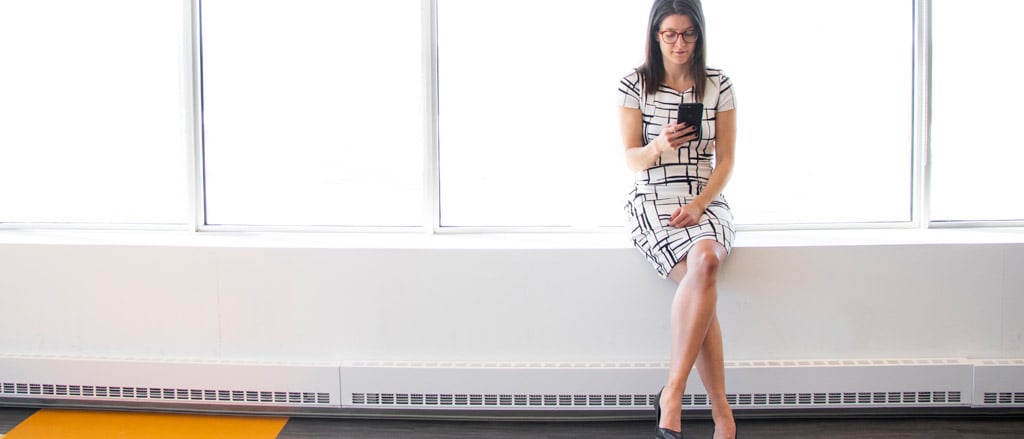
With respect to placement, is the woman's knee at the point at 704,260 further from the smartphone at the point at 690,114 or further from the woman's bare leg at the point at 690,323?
the smartphone at the point at 690,114

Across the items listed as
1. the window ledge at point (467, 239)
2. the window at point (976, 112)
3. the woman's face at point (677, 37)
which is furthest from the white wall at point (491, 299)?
the woman's face at point (677, 37)

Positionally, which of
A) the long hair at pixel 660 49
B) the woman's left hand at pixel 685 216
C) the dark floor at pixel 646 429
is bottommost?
the dark floor at pixel 646 429

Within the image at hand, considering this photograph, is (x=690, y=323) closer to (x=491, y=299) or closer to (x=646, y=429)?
(x=646, y=429)

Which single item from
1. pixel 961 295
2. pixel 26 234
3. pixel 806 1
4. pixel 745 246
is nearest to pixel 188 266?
pixel 26 234

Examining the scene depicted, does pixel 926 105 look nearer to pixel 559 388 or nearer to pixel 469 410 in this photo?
pixel 559 388

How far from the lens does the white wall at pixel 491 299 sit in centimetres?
260

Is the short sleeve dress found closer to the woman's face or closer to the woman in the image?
the woman

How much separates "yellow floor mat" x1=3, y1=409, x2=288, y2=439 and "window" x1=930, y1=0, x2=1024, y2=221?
2573mm

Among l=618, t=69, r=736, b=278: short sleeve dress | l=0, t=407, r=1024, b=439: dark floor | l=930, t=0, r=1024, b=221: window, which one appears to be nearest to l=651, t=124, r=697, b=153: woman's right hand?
l=618, t=69, r=736, b=278: short sleeve dress

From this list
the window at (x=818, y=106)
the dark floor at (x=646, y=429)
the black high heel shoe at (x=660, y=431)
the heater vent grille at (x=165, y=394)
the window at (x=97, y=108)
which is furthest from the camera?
the window at (x=97, y=108)

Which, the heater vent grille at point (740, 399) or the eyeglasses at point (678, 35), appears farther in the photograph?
the heater vent grille at point (740, 399)

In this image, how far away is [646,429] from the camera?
8.48 feet

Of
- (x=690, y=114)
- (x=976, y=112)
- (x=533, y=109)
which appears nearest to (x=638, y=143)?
(x=690, y=114)

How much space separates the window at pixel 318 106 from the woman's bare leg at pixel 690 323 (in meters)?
1.13
